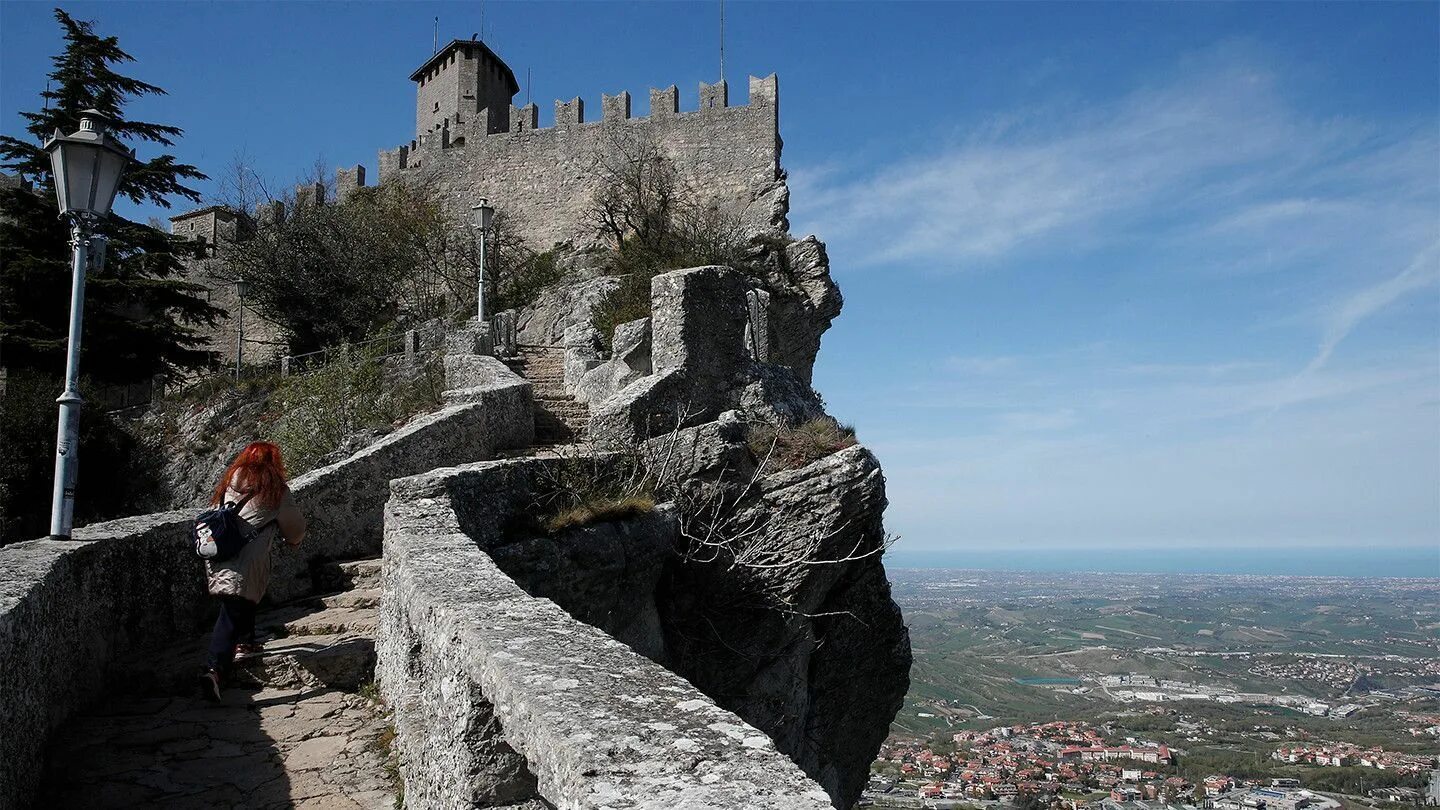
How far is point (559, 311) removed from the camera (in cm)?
1978

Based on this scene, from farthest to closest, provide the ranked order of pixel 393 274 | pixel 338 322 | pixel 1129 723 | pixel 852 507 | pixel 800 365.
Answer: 1. pixel 1129 723
2. pixel 393 274
3. pixel 338 322
4. pixel 800 365
5. pixel 852 507

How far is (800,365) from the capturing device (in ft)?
71.8

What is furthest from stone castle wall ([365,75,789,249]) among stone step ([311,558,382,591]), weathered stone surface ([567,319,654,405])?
stone step ([311,558,382,591])

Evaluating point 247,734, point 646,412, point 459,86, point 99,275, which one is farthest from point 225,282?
point 247,734

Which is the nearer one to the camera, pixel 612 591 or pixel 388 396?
pixel 612 591

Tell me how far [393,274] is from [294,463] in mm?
18353

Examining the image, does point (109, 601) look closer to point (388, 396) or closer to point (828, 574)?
point (828, 574)

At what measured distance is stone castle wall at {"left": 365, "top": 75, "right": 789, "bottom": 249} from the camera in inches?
1160

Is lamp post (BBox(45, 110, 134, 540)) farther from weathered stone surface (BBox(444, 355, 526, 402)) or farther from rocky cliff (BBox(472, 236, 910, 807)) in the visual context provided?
weathered stone surface (BBox(444, 355, 526, 402))

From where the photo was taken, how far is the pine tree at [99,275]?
21109mm

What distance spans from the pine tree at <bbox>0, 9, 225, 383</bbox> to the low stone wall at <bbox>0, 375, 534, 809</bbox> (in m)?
17.2

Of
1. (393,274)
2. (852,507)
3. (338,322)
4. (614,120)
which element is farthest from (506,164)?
(852,507)

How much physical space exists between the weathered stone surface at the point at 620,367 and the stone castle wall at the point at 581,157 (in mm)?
13256

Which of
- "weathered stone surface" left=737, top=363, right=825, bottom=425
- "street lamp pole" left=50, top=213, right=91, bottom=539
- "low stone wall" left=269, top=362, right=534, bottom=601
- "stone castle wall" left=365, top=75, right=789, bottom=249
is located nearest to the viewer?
"street lamp pole" left=50, top=213, right=91, bottom=539
